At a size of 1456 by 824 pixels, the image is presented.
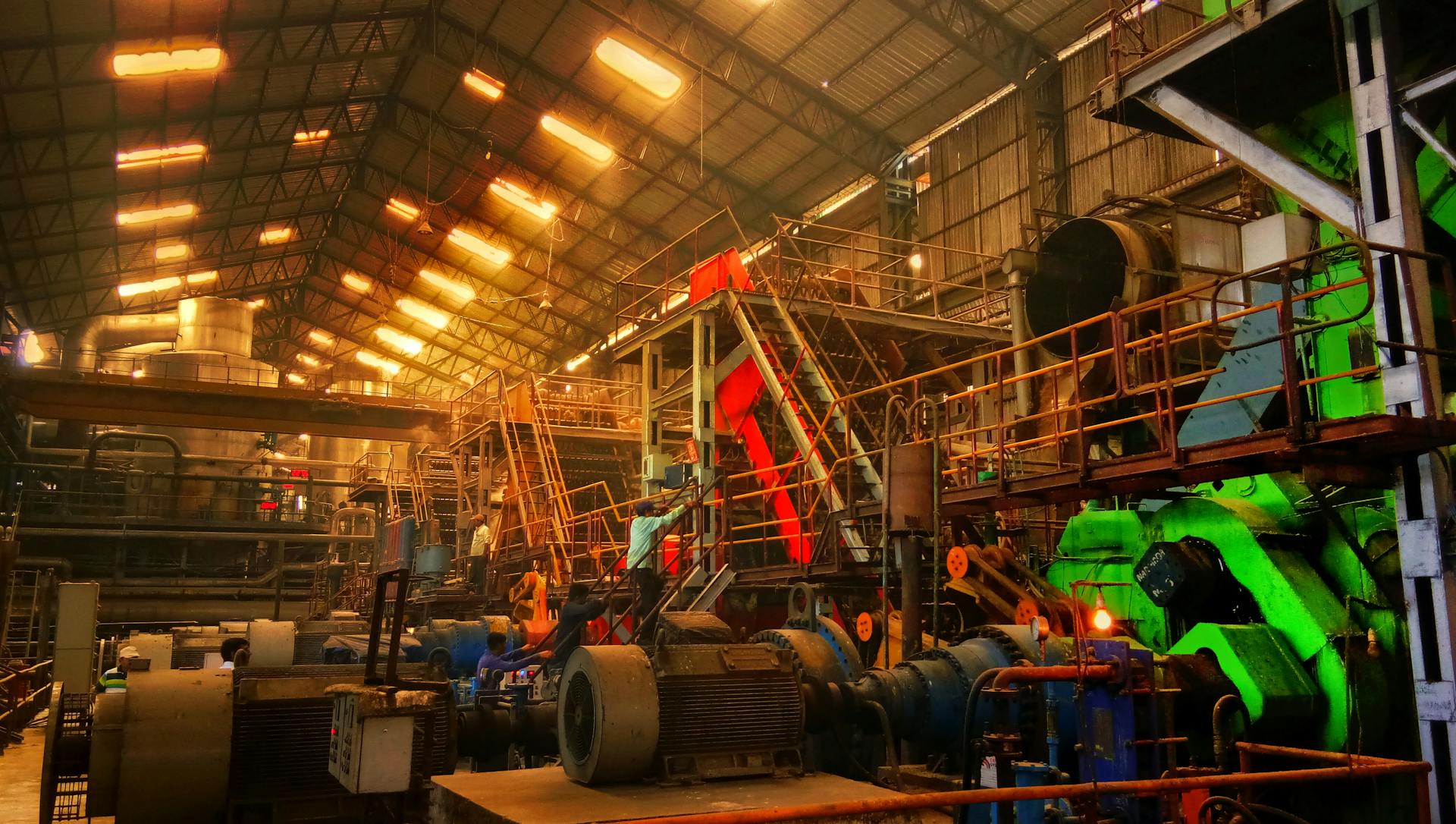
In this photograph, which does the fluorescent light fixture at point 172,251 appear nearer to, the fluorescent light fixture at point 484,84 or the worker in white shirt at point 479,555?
the fluorescent light fixture at point 484,84

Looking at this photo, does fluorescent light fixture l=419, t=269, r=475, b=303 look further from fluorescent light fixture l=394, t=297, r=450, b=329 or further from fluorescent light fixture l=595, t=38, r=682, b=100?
fluorescent light fixture l=595, t=38, r=682, b=100

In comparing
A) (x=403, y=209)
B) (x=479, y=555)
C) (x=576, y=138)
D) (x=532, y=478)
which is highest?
(x=403, y=209)

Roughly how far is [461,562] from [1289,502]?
17220mm

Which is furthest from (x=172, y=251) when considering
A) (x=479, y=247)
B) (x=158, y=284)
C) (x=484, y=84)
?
(x=484, y=84)

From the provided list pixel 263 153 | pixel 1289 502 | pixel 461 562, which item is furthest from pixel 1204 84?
pixel 263 153

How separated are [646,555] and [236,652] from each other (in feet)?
14.9

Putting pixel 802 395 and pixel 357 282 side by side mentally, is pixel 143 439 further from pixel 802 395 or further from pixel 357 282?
pixel 802 395

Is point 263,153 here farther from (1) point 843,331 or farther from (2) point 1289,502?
(2) point 1289,502

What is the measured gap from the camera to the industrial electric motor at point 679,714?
507 cm

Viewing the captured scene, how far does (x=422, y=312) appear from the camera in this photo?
42.3 meters

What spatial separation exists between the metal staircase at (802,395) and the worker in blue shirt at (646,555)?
5.95 ft

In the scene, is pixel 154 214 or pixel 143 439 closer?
pixel 143 439

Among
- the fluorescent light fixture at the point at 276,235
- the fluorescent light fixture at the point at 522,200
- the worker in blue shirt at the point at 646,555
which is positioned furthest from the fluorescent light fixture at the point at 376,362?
the worker in blue shirt at the point at 646,555

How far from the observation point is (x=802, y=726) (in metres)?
5.68
